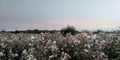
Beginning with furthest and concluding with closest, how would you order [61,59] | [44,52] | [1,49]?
[1,49] → [44,52] → [61,59]

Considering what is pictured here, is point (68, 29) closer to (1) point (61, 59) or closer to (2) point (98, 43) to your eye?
(2) point (98, 43)

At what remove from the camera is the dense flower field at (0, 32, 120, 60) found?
31.4 feet

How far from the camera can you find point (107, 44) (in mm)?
10875

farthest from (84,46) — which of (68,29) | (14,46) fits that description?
(68,29)

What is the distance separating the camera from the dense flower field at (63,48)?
31.4 feet

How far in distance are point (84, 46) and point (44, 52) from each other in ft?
4.53

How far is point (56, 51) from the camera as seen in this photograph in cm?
991

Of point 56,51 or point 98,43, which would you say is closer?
point 56,51

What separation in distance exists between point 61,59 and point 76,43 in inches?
59.8

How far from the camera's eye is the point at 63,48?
1054 centimetres

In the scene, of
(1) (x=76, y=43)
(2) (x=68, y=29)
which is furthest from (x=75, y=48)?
(2) (x=68, y=29)

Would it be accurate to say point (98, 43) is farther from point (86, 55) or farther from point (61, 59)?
point (61, 59)

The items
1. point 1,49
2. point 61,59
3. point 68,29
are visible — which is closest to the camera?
point 61,59

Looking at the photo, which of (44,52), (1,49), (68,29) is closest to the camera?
(44,52)
